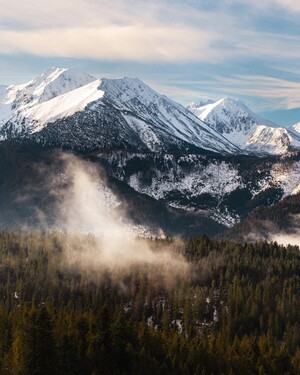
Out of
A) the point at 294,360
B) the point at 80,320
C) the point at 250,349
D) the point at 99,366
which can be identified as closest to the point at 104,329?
the point at 99,366

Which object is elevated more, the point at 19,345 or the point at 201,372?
the point at 19,345

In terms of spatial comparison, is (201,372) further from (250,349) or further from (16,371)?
(16,371)

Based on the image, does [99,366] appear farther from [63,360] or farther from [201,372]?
[201,372]

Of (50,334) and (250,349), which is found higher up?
(50,334)

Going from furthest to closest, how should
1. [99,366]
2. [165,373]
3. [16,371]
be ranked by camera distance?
1. [165,373]
2. [99,366]
3. [16,371]

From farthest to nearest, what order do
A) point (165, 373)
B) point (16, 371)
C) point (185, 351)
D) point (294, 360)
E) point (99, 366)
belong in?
point (294, 360) → point (185, 351) → point (165, 373) → point (99, 366) → point (16, 371)

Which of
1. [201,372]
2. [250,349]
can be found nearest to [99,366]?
[201,372]

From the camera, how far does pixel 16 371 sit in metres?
117

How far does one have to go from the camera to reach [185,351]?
16862 centimetres

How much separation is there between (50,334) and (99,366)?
19369 mm

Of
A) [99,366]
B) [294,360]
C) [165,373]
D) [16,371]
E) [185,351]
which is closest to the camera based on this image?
[16,371]

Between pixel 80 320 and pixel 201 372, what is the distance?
40011mm

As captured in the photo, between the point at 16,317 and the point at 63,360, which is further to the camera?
the point at 16,317

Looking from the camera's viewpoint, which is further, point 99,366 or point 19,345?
point 99,366
